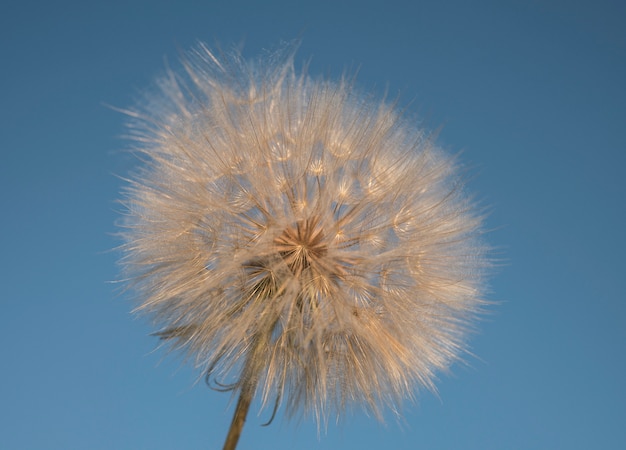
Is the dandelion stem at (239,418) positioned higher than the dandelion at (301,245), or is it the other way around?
the dandelion at (301,245)

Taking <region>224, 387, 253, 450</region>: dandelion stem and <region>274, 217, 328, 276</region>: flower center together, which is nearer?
<region>224, 387, 253, 450</region>: dandelion stem

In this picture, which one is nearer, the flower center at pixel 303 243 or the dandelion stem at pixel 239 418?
the dandelion stem at pixel 239 418

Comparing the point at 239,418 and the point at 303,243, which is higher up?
the point at 303,243

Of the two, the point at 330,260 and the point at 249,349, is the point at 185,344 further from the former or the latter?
the point at 330,260

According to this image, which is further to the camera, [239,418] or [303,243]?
[303,243]
